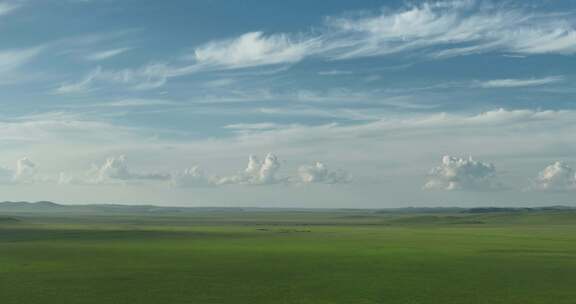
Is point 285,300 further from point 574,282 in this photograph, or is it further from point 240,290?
point 574,282

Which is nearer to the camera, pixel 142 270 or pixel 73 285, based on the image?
pixel 73 285

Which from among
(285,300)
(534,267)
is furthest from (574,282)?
(285,300)

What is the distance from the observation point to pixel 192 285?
4547cm

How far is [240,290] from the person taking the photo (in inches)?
1716

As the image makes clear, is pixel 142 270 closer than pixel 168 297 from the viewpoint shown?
No

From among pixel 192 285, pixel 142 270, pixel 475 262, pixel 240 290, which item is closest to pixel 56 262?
pixel 142 270

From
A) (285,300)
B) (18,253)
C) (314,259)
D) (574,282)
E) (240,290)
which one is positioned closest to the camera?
(285,300)

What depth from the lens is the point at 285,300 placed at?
39.8 meters

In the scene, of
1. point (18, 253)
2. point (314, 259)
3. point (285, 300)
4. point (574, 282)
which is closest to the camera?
point (285, 300)

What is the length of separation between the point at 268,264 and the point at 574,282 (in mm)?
27447

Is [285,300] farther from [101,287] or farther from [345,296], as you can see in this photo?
[101,287]

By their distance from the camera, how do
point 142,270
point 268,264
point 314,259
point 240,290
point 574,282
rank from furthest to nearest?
point 314,259 < point 268,264 < point 142,270 < point 574,282 < point 240,290

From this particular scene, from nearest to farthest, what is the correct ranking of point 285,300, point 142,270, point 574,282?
point 285,300 → point 574,282 → point 142,270

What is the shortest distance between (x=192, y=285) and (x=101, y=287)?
6.39 metres
